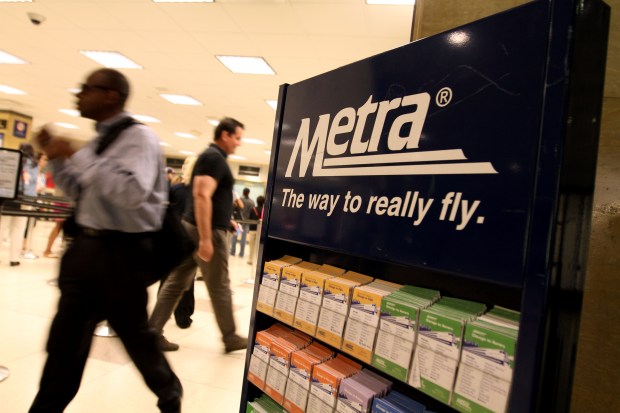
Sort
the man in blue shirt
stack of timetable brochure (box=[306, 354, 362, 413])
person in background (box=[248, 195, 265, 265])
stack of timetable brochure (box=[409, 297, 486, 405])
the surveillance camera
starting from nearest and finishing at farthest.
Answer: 1. stack of timetable brochure (box=[409, 297, 486, 405])
2. stack of timetable brochure (box=[306, 354, 362, 413])
3. the man in blue shirt
4. the surveillance camera
5. person in background (box=[248, 195, 265, 265])

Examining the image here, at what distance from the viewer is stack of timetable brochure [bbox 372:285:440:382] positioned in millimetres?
1007

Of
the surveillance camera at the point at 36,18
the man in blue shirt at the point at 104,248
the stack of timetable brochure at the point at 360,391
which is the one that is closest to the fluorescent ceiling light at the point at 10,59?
the surveillance camera at the point at 36,18

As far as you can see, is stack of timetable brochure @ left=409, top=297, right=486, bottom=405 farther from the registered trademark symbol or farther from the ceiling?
the ceiling

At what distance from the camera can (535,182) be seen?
0.81 metres

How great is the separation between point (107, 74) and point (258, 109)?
7.47 meters

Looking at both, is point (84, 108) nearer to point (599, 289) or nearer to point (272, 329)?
point (272, 329)

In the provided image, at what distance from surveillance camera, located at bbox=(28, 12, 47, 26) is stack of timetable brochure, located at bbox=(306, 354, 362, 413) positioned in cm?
595

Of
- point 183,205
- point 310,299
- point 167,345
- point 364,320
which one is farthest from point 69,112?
point 364,320

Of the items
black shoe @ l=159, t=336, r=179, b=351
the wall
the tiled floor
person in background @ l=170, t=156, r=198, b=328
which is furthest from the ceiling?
black shoe @ l=159, t=336, r=179, b=351

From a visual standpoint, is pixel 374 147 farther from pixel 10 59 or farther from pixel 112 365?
pixel 10 59

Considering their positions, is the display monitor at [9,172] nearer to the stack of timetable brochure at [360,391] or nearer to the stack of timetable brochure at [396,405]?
the stack of timetable brochure at [360,391]

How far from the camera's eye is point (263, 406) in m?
1.49

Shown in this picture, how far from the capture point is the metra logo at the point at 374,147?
990mm

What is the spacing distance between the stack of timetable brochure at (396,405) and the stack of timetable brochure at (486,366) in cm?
19
